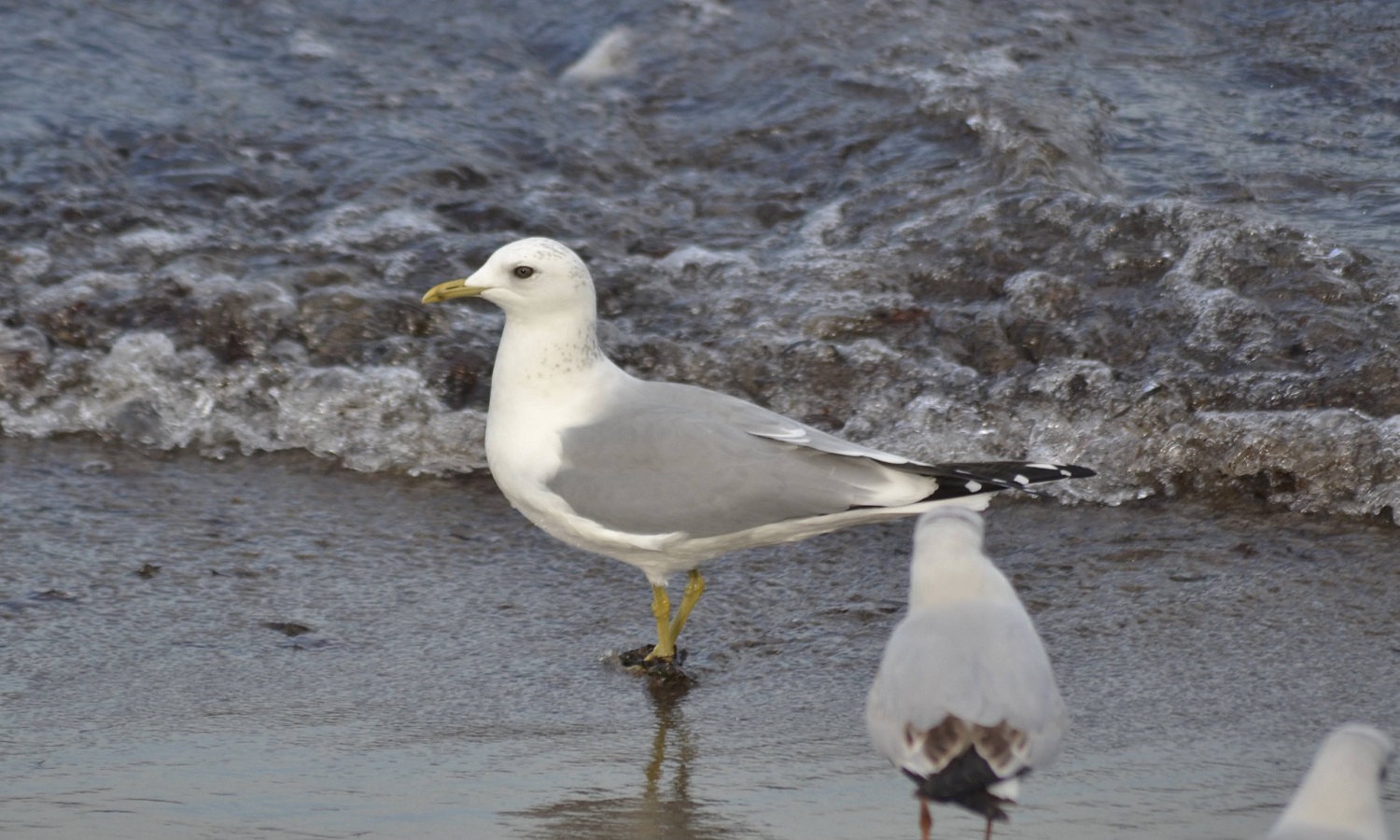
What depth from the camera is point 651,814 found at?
3.22m

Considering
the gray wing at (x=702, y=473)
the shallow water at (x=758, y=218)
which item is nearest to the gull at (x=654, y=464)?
the gray wing at (x=702, y=473)

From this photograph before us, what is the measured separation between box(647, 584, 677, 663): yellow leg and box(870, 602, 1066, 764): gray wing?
116 centimetres

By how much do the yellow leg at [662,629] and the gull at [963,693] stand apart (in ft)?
3.65

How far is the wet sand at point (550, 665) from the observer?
320 cm

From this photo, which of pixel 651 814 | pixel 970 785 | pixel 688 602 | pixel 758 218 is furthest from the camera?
pixel 758 218

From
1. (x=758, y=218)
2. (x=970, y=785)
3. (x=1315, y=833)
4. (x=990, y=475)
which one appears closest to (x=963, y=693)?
(x=970, y=785)

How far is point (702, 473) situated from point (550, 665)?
0.60m

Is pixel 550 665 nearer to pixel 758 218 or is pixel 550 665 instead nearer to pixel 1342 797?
pixel 1342 797

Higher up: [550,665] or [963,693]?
[963,693]

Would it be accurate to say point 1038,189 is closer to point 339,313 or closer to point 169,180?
point 339,313

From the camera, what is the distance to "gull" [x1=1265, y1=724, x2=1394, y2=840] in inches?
91.2

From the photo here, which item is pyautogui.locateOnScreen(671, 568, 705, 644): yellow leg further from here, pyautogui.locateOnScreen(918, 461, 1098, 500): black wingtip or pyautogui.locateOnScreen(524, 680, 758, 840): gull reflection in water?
pyautogui.locateOnScreen(918, 461, 1098, 500): black wingtip

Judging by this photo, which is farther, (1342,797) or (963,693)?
(963,693)

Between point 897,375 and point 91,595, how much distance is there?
280 centimetres
